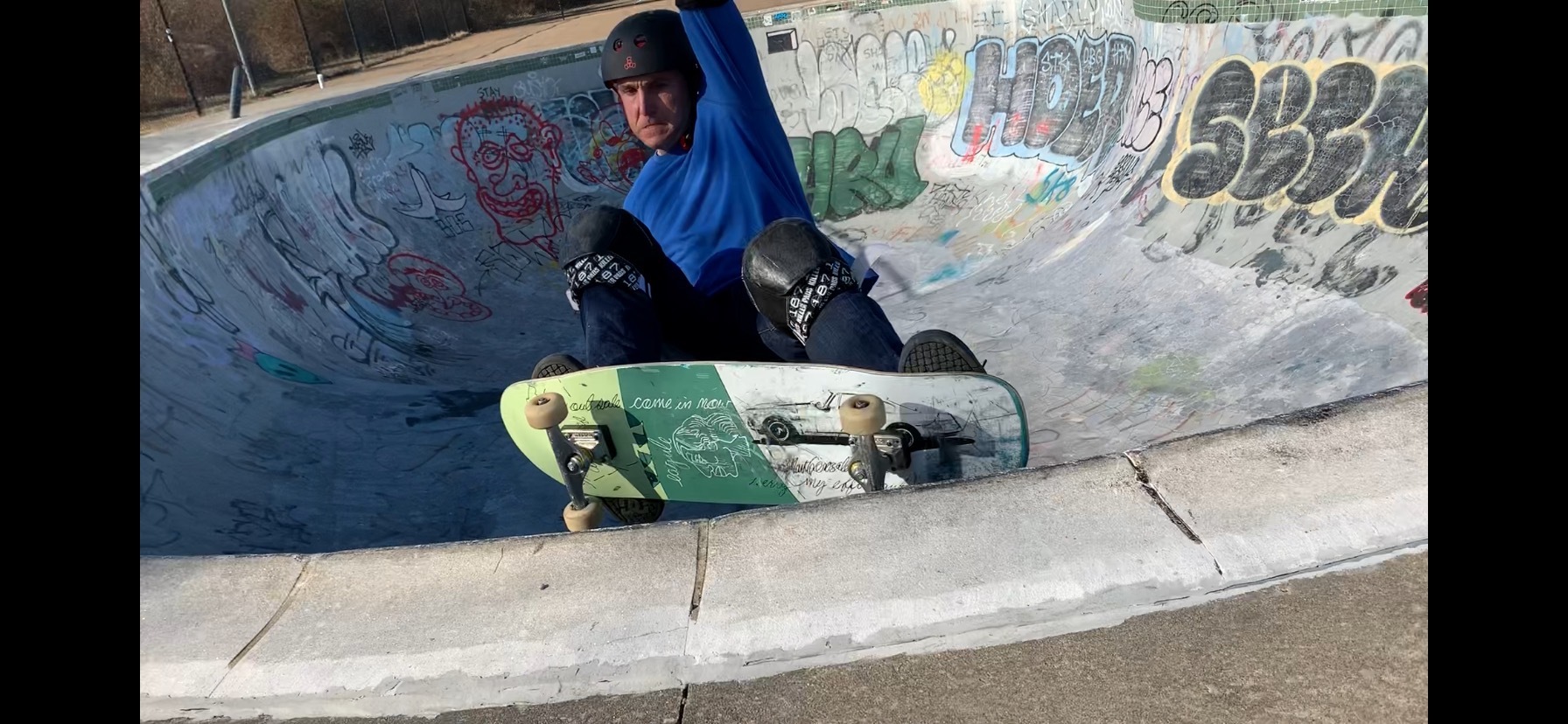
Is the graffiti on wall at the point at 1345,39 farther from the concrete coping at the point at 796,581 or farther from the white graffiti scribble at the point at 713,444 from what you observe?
the white graffiti scribble at the point at 713,444

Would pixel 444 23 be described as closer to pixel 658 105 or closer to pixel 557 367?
pixel 658 105

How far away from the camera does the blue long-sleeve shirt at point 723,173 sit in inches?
189

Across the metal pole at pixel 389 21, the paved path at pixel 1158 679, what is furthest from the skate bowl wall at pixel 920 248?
the metal pole at pixel 389 21

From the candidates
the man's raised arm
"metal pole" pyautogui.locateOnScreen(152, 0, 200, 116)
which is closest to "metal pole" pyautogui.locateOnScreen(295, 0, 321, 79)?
"metal pole" pyautogui.locateOnScreen(152, 0, 200, 116)

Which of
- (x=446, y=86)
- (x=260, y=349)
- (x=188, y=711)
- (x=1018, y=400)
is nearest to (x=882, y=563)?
(x=1018, y=400)

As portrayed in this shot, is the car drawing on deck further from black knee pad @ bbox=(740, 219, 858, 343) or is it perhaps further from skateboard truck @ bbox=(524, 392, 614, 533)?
skateboard truck @ bbox=(524, 392, 614, 533)

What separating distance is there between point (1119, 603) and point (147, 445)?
5152 millimetres

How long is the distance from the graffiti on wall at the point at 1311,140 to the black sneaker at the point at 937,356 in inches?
142

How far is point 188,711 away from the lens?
214 cm

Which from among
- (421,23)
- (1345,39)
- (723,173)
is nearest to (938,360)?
(723,173)

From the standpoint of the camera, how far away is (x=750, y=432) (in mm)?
3682

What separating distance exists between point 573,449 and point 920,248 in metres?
6.35

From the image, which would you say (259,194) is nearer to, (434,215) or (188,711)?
(434,215)

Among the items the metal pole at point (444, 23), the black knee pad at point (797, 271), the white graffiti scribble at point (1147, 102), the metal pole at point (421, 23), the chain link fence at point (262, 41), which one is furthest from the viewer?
the metal pole at point (444, 23)
